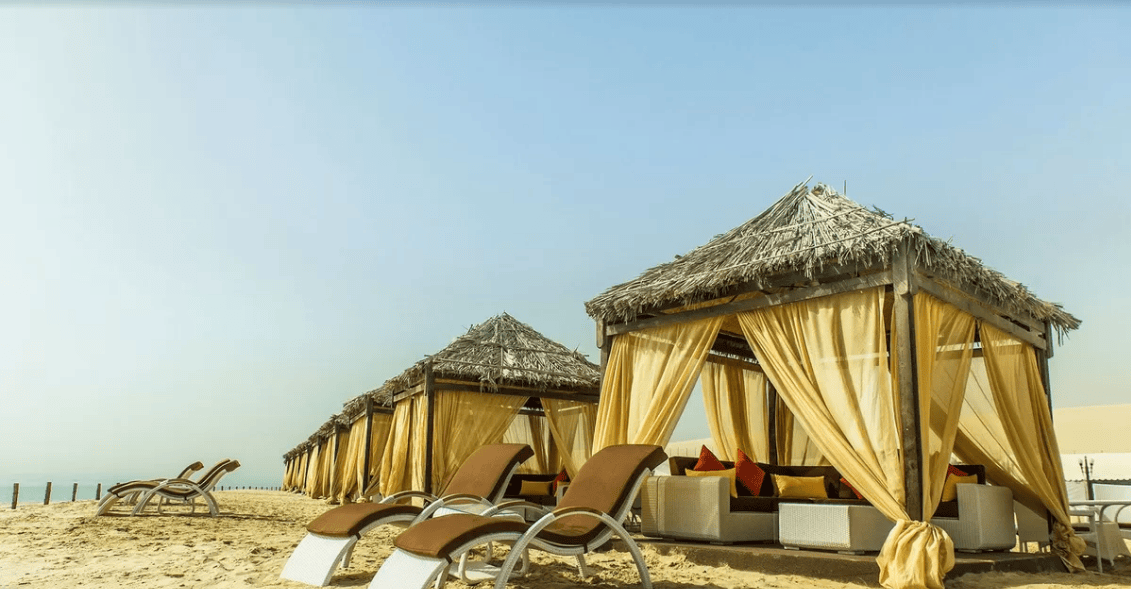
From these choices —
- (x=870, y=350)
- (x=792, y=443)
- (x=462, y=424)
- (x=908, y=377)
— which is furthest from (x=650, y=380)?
(x=462, y=424)

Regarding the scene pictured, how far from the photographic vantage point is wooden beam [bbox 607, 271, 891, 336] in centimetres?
578

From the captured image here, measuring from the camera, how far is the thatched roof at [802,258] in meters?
5.68

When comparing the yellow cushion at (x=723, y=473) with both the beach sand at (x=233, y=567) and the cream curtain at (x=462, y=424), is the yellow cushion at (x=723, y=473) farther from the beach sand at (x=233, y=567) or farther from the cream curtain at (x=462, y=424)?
the cream curtain at (x=462, y=424)

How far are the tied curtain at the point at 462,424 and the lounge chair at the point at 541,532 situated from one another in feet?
20.9

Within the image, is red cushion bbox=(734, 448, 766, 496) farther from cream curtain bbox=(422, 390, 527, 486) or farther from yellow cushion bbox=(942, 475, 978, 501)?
cream curtain bbox=(422, 390, 527, 486)

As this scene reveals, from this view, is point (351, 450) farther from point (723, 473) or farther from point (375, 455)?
point (723, 473)

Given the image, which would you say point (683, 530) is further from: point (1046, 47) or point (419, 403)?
point (419, 403)

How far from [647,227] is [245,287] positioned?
6902 mm

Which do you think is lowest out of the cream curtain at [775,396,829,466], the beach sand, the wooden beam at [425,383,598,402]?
the beach sand

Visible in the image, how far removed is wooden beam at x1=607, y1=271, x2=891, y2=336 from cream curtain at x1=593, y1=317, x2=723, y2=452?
2.3 inches

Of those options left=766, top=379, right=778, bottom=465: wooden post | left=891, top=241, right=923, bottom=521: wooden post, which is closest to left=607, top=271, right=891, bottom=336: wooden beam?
left=891, top=241, right=923, bottom=521: wooden post

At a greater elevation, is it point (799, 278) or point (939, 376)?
point (799, 278)

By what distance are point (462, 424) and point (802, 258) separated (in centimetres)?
679

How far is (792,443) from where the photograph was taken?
931 centimetres
